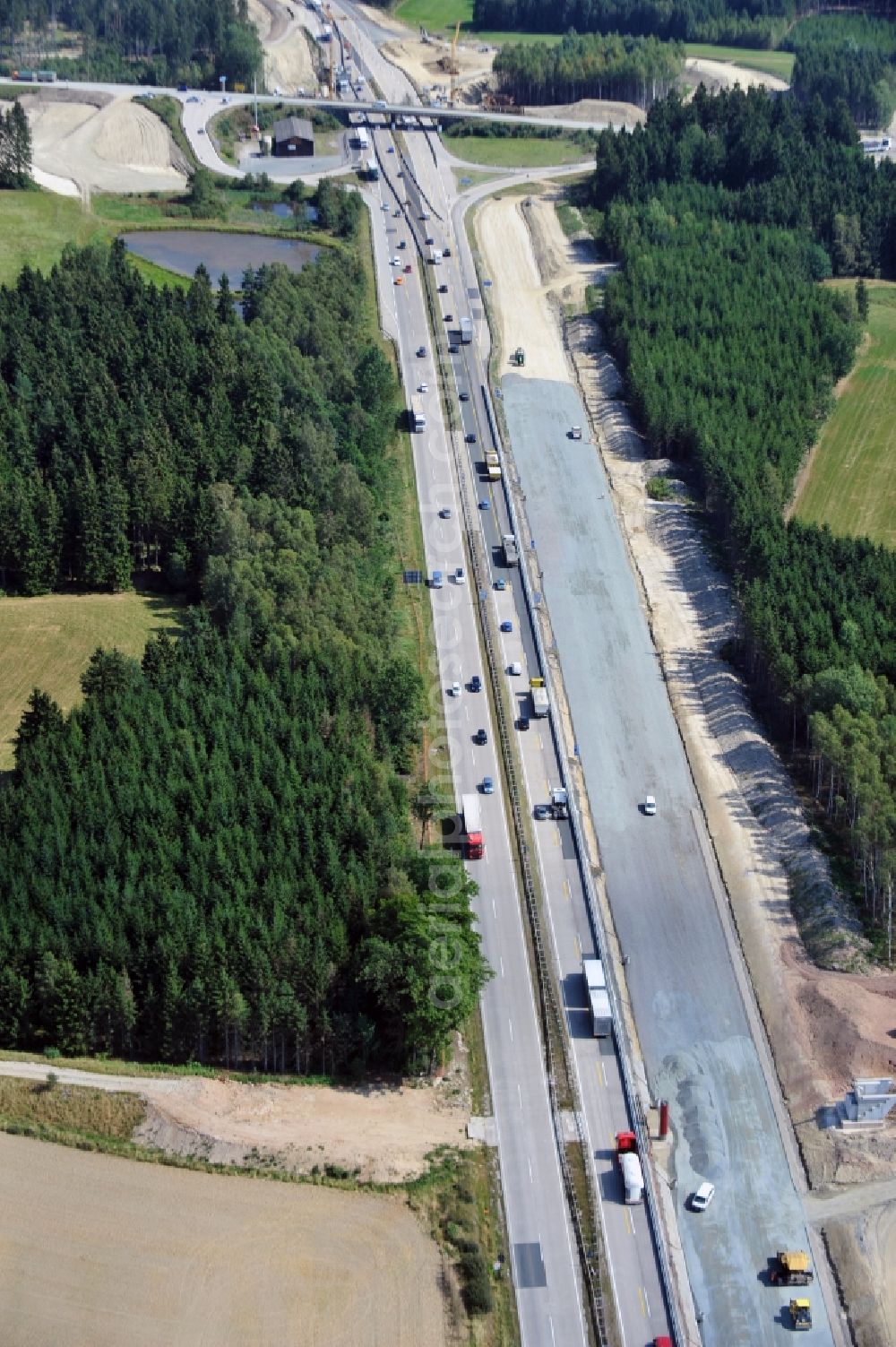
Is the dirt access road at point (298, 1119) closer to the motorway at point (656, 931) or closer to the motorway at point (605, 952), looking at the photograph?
the motorway at point (605, 952)

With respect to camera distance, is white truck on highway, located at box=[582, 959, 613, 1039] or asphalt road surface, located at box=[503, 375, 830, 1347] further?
white truck on highway, located at box=[582, 959, 613, 1039]

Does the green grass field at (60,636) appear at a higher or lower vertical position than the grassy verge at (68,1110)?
lower

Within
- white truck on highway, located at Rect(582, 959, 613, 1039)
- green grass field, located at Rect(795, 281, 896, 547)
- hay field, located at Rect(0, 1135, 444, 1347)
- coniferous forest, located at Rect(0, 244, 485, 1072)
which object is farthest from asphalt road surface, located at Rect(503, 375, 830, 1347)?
green grass field, located at Rect(795, 281, 896, 547)

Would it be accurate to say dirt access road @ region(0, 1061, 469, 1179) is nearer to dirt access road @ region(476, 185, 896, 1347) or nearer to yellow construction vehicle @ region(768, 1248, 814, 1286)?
yellow construction vehicle @ region(768, 1248, 814, 1286)

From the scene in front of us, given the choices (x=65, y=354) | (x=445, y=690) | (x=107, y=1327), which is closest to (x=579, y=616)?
(x=445, y=690)

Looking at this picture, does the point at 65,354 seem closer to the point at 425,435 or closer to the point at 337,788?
A: the point at 425,435

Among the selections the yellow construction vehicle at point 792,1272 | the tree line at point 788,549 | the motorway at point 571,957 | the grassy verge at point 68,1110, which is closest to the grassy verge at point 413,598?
the motorway at point 571,957
